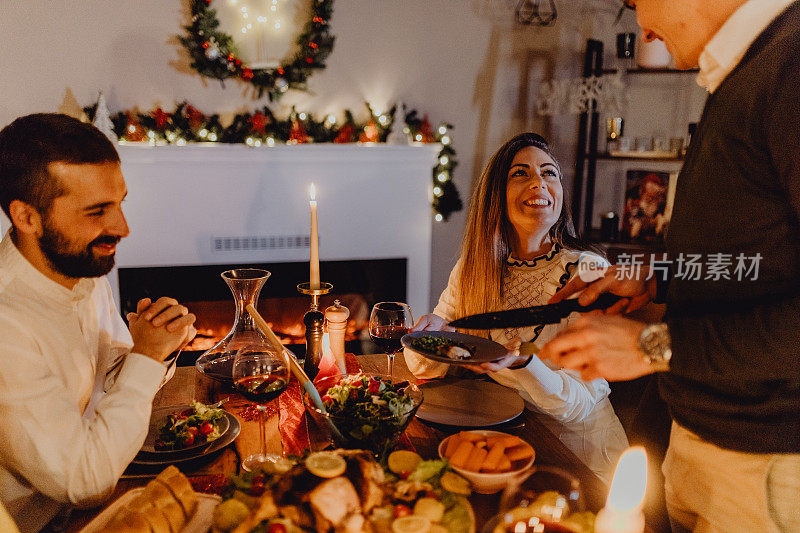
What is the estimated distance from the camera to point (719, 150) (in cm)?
96

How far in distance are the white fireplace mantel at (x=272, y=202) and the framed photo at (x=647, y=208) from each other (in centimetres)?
123

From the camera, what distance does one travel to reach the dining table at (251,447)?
991mm

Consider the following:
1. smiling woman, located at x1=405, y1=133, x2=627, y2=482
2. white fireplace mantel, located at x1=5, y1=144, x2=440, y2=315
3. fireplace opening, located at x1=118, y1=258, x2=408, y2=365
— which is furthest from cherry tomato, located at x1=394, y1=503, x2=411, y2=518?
white fireplace mantel, located at x1=5, y1=144, x2=440, y2=315

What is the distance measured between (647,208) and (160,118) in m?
2.89

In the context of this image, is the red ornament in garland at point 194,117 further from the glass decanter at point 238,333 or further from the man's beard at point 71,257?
the man's beard at point 71,257

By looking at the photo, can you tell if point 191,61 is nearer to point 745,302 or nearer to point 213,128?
point 213,128

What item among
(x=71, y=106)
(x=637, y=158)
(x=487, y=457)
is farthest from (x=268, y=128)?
(x=487, y=457)

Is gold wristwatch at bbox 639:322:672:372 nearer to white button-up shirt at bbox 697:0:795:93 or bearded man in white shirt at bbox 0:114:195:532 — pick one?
white button-up shirt at bbox 697:0:795:93

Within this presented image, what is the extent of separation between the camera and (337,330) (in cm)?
148

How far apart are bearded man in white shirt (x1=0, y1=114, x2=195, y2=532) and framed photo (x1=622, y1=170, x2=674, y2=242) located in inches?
120

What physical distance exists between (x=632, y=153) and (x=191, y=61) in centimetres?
264

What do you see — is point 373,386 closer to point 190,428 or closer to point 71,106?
point 190,428

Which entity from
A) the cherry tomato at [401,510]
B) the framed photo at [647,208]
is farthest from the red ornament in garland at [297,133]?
the cherry tomato at [401,510]

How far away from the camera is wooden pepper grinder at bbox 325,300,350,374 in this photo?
1.47 metres
